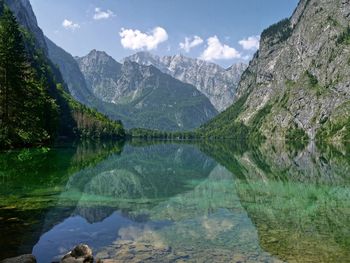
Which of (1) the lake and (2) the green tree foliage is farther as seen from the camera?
(2) the green tree foliage

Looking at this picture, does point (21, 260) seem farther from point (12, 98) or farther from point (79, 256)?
point (12, 98)

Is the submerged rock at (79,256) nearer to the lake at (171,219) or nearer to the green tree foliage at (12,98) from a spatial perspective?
the lake at (171,219)

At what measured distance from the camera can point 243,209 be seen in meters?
40.6

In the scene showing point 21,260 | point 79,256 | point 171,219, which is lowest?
point 171,219

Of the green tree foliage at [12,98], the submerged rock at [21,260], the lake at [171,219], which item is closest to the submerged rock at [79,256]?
the submerged rock at [21,260]

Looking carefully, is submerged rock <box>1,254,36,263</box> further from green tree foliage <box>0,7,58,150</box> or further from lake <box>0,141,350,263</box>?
green tree foliage <box>0,7,58,150</box>

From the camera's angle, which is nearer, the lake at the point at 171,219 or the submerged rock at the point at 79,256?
the submerged rock at the point at 79,256

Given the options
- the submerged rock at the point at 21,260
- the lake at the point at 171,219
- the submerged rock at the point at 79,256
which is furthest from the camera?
the lake at the point at 171,219

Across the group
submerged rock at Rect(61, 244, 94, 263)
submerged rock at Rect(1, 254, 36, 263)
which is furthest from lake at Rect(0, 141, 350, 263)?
submerged rock at Rect(1, 254, 36, 263)

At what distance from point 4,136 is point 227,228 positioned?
40261 millimetres

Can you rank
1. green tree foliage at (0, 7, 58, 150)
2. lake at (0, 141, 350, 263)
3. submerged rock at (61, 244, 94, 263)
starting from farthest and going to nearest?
green tree foliage at (0, 7, 58, 150)
lake at (0, 141, 350, 263)
submerged rock at (61, 244, 94, 263)

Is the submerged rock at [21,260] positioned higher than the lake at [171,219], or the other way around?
the submerged rock at [21,260]

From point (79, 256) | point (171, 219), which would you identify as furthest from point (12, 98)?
point (79, 256)

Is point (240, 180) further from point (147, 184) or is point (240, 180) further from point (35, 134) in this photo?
point (35, 134)
